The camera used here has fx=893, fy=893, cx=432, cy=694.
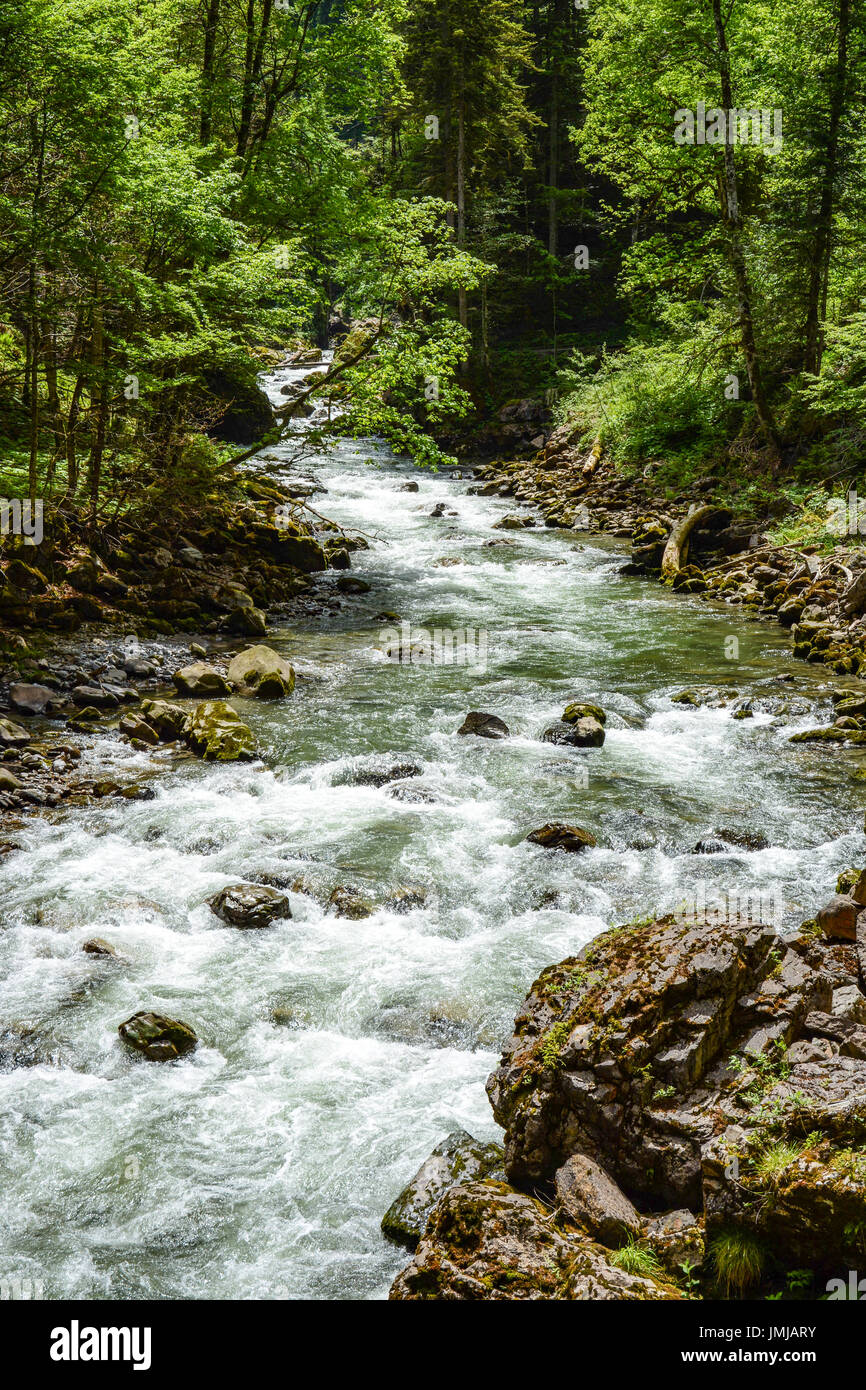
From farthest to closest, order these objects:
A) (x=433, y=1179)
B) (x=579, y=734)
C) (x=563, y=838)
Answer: (x=579, y=734) → (x=563, y=838) → (x=433, y=1179)

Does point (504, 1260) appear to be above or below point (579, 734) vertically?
below

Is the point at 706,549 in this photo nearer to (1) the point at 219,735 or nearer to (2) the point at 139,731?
(1) the point at 219,735

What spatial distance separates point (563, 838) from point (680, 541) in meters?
13.5

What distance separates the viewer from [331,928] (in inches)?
295

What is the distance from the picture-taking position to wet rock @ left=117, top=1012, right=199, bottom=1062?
596 cm

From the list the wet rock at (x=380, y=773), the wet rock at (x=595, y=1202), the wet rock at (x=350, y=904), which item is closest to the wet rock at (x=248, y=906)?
the wet rock at (x=350, y=904)

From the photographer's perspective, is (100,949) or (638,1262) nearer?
(638,1262)

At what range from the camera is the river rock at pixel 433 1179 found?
181 inches

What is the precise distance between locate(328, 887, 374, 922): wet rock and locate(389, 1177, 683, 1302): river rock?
3586 mm

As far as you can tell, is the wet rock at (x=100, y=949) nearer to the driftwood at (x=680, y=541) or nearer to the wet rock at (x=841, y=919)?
the wet rock at (x=841, y=919)

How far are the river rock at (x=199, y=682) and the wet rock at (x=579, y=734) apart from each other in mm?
4701

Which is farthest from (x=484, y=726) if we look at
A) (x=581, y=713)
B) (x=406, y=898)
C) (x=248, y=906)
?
(x=248, y=906)

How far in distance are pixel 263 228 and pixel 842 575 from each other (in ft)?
42.2
